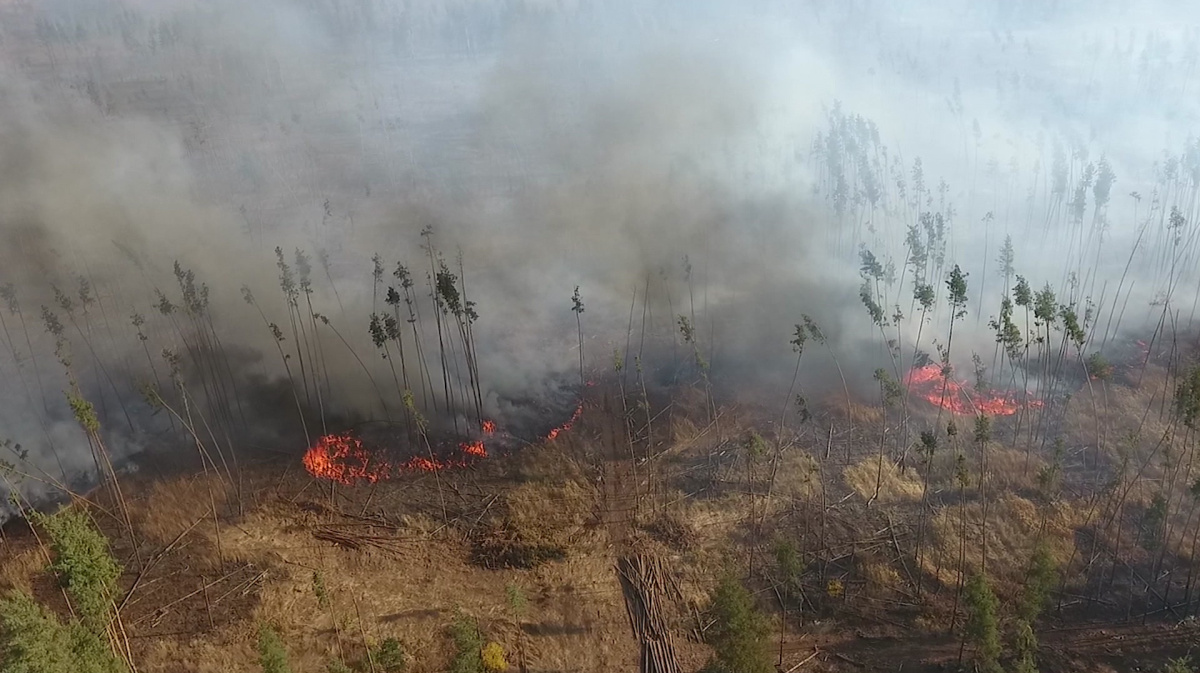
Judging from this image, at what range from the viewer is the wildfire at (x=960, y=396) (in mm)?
57281

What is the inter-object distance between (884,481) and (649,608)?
1965 cm

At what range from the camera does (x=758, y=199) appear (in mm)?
91625

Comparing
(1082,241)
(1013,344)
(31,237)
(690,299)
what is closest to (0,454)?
(31,237)

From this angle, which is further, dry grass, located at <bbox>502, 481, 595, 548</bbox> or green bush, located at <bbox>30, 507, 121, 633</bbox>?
dry grass, located at <bbox>502, 481, 595, 548</bbox>

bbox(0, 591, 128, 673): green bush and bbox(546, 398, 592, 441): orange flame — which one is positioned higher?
bbox(0, 591, 128, 673): green bush

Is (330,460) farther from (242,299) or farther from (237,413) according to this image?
(242,299)

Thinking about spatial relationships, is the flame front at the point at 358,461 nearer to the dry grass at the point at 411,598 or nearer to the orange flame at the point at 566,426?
the dry grass at the point at 411,598

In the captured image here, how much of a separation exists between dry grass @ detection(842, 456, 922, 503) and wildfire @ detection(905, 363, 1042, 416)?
7268mm

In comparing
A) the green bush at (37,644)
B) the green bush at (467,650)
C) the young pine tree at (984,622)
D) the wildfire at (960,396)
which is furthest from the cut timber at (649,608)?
the wildfire at (960,396)

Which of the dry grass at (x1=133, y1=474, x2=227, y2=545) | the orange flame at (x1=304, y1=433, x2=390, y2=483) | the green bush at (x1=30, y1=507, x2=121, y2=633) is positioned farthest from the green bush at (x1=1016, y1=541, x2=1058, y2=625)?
the dry grass at (x1=133, y1=474, x2=227, y2=545)

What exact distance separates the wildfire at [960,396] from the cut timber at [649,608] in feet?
86.4

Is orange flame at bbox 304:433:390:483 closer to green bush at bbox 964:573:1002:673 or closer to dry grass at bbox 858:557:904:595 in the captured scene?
dry grass at bbox 858:557:904:595

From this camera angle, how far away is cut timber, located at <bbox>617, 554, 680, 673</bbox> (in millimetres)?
38844

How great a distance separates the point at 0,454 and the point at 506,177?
5855cm
